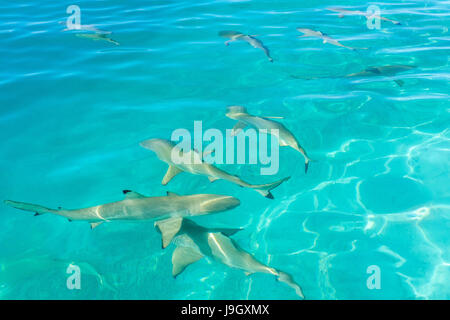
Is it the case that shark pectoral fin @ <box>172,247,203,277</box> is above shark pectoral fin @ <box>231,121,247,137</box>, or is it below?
below

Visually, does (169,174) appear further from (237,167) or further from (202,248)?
(202,248)

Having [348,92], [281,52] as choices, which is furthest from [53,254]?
[281,52]

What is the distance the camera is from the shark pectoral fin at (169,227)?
3814mm

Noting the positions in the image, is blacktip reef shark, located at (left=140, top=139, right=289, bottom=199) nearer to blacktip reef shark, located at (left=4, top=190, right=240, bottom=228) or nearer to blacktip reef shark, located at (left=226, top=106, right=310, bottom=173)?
blacktip reef shark, located at (left=4, top=190, right=240, bottom=228)

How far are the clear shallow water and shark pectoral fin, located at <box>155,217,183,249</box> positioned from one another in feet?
1.94

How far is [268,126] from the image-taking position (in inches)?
206

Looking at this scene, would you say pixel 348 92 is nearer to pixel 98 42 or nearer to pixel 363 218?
pixel 363 218

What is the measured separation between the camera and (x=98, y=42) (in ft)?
34.2

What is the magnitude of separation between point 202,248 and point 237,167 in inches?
75.1

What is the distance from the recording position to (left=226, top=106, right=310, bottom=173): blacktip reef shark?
4.96m

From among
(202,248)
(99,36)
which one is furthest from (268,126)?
(99,36)

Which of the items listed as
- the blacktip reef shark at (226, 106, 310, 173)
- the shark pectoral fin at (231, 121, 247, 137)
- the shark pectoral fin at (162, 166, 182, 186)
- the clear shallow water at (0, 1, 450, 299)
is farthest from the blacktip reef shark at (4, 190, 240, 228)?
the shark pectoral fin at (231, 121, 247, 137)

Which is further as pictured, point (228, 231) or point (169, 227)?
point (228, 231)
